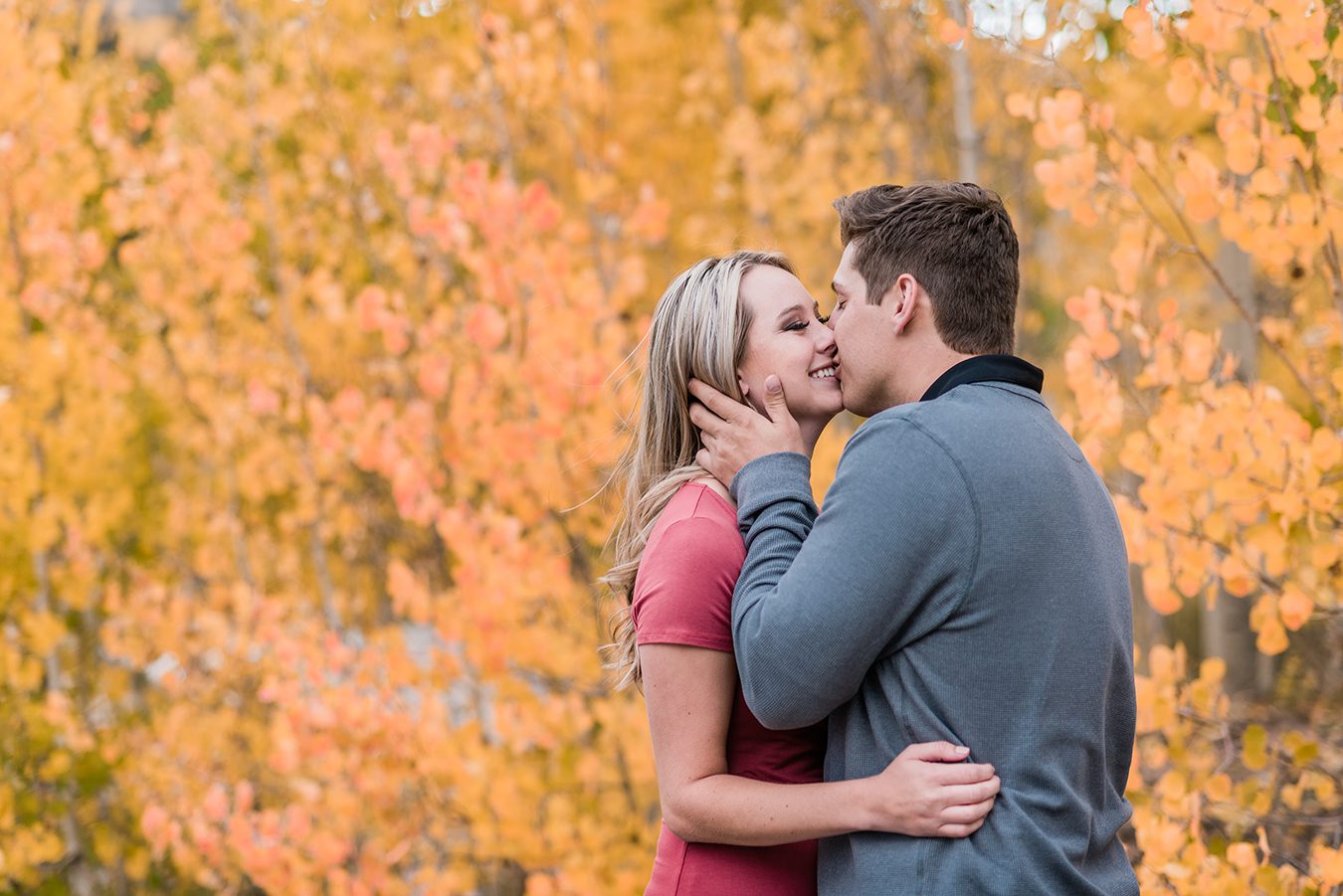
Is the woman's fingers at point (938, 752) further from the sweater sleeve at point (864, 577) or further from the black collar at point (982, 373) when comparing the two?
the black collar at point (982, 373)

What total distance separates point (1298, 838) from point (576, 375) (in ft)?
11.0

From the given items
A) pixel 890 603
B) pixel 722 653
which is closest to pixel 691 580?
pixel 722 653

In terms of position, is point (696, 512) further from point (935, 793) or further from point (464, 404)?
point (464, 404)

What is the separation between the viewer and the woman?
5.86 ft

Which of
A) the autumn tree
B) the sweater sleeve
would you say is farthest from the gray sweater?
the autumn tree

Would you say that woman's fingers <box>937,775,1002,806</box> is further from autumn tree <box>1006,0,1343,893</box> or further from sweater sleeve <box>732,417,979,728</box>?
autumn tree <box>1006,0,1343,893</box>

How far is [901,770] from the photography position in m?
1.75

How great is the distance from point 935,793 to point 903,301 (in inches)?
30.2

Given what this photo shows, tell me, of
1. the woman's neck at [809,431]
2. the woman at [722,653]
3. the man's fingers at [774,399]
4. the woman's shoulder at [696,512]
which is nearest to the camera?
the woman at [722,653]

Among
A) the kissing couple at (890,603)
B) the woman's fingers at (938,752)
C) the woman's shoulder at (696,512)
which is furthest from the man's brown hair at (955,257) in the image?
the woman's fingers at (938,752)

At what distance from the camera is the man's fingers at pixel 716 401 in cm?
217

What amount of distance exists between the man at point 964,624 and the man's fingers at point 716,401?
0.89ft

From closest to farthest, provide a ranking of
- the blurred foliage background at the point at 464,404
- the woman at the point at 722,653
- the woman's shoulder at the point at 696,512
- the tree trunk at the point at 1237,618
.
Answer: the woman at the point at 722,653 < the woman's shoulder at the point at 696,512 < the blurred foliage background at the point at 464,404 < the tree trunk at the point at 1237,618

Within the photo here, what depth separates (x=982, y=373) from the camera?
6.26 feet
